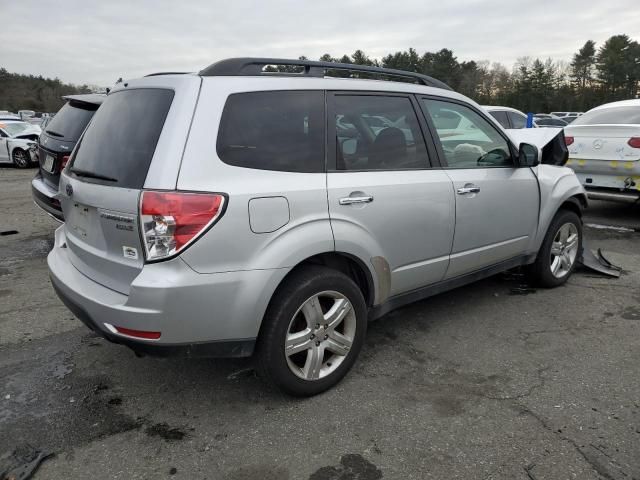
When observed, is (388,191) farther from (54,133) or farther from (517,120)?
(517,120)

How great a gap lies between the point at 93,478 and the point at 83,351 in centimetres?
141

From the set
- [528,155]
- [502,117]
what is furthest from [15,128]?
[528,155]

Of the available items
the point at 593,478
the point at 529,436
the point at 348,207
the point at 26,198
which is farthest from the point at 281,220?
the point at 26,198

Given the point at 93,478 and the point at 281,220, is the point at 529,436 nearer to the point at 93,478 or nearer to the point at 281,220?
the point at 281,220

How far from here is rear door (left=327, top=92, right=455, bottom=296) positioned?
2957mm

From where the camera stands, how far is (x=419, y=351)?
3.56 meters

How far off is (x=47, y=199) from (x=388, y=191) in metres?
4.00

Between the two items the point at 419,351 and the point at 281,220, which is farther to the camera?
the point at 419,351

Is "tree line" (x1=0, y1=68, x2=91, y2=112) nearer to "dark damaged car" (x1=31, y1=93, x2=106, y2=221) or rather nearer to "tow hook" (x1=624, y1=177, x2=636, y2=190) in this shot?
"dark damaged car" (x1=31, y1=93, x2=106, y2=221)

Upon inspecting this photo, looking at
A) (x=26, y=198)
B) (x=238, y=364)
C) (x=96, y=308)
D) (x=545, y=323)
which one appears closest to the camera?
(x=96, y=308)

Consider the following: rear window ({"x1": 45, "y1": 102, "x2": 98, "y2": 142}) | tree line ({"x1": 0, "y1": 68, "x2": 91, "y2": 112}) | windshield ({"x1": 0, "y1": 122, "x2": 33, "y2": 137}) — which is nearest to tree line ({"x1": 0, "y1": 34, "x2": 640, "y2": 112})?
tree line ({"x1": 0, "y1": 68, "x2": 91, "y2": 112})

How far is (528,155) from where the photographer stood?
4.11 meters

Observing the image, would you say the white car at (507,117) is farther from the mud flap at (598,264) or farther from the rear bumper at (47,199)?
the rear bumper at (47,199)

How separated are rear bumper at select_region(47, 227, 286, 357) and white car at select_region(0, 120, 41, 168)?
655 inches
